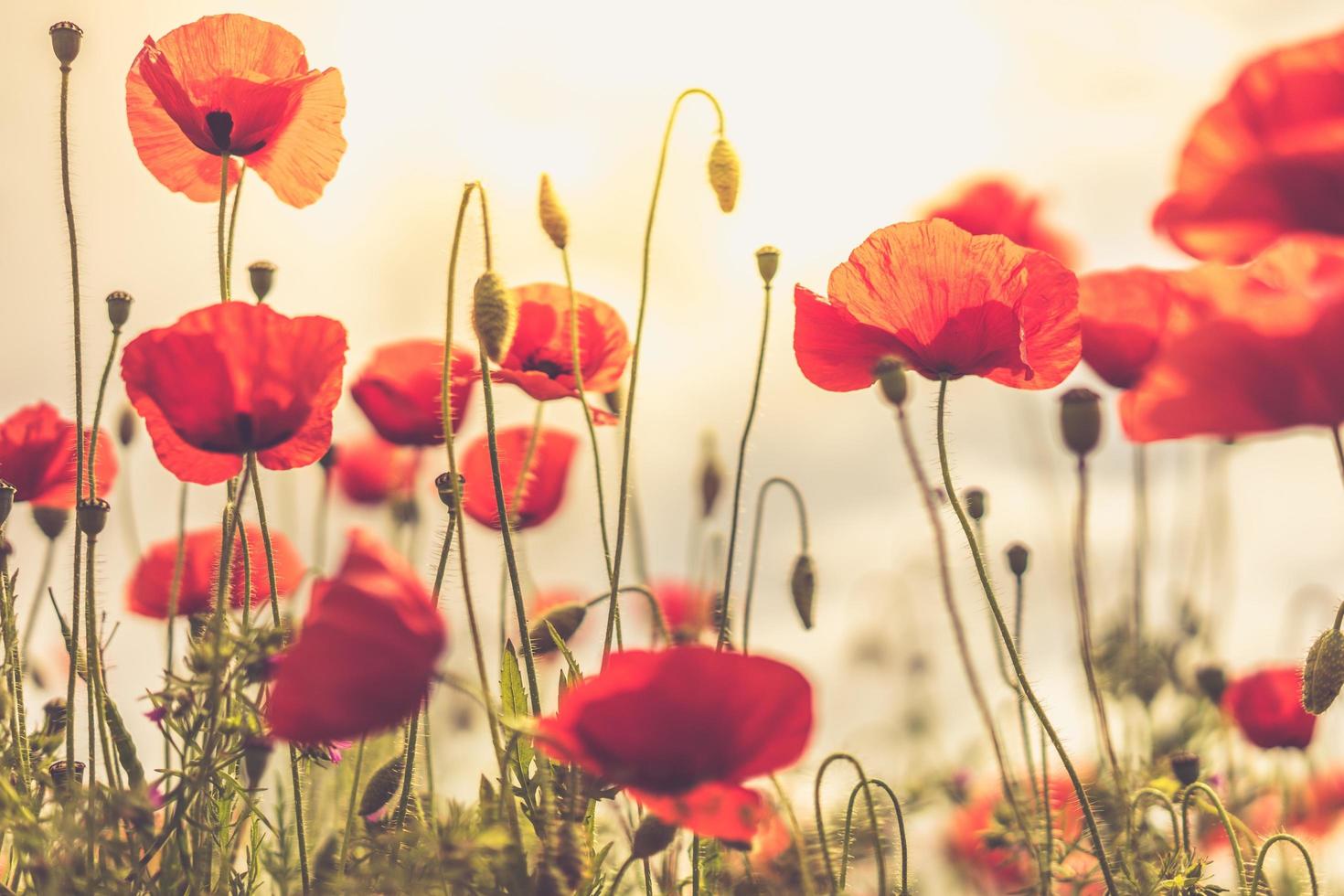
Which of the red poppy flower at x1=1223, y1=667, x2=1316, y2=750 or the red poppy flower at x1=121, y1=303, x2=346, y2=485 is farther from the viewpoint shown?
the red poppy flower at x1=1223, y1=667, x2=1316, y2=750

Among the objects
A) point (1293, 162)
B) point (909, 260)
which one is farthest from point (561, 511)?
point (1293, 162)

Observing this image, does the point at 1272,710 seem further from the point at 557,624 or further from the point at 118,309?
the point at 118,309

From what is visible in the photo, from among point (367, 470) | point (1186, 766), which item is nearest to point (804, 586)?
point (1186, 766)

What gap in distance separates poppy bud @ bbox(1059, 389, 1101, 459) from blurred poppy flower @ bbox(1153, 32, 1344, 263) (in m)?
0.83

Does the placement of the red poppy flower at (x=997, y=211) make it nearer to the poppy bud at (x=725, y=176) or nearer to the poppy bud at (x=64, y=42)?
the poppy bud at (x=725, y=176)

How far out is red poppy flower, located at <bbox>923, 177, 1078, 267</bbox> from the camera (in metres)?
3.89

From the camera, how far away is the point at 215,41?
6.82 ft

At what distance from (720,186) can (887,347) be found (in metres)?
0.39

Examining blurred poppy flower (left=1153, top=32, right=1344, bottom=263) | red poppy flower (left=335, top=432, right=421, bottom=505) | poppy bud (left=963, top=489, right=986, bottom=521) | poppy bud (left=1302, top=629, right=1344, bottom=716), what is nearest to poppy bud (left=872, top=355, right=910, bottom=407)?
poppy bud (left=963, top=489, right=986, bottom=521)

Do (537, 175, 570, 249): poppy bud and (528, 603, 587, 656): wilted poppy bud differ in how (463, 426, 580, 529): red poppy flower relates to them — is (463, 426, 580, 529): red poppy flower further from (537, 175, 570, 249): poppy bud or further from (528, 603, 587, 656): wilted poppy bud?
(537, 175, 570, 249): poppy bud

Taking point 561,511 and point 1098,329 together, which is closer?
point 1098,329

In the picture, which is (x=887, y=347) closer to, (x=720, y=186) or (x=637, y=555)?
(x=720, y=186)

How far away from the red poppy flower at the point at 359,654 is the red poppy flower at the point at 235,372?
0.46m

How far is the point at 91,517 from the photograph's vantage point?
1.84 meters
